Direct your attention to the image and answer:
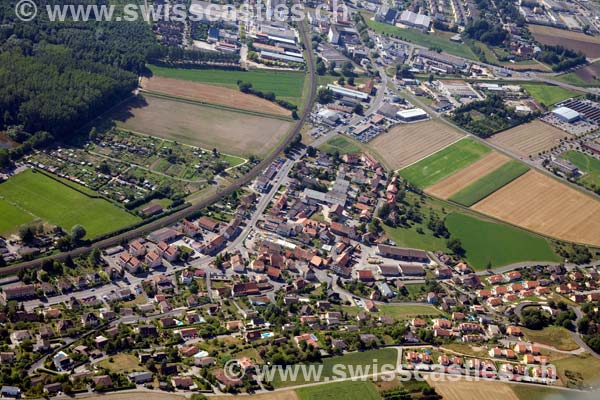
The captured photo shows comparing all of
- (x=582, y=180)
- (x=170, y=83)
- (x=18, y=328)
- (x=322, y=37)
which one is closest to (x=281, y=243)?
(x=18, y=328)

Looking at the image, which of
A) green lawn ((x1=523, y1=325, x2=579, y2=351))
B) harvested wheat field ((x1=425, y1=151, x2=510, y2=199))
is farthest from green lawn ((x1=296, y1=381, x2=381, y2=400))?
harvested wheat field ((x1=425, y1=151, x2=510, y2=199))

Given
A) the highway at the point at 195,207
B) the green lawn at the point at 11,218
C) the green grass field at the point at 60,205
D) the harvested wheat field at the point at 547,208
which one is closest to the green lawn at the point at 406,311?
the harvested wheat field at the point at 547,208

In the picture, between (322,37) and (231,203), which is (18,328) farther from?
(322,37)

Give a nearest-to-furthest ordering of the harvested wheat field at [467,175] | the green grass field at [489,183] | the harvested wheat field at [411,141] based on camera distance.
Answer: the green grass field at [489,183]
the harvested wheat field at [467,175]
the harvested wheat field at [411,141]

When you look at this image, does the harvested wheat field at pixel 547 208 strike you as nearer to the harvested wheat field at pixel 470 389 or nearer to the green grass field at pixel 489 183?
the green grass field at pixel 489 183

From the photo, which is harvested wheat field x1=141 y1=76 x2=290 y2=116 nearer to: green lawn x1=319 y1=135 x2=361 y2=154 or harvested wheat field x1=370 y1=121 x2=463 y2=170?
green lawn x1=319 y1=135 x2=361 y2=154

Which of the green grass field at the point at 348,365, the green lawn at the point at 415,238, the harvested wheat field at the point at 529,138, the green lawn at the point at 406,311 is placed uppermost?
the harvested wheat field at the point at 529,138
